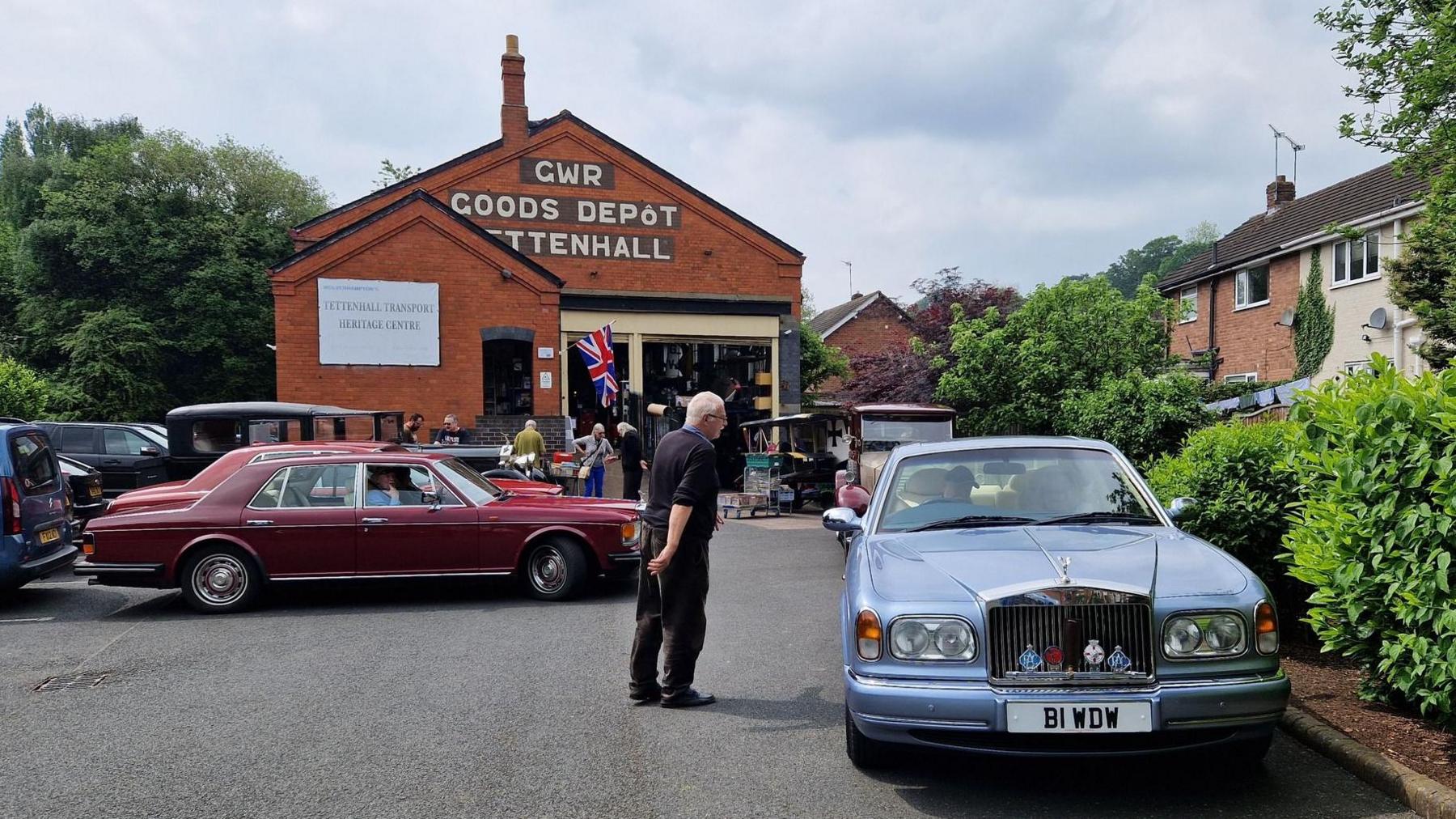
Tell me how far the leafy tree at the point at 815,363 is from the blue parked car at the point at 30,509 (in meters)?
37.1

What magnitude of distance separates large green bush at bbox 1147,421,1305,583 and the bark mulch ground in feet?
→ 2.52

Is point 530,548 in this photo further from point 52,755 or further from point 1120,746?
point 1120,746

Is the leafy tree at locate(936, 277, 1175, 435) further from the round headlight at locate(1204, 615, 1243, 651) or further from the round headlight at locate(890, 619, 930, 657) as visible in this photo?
the round headlight at locate(890, 619, 930, 657)

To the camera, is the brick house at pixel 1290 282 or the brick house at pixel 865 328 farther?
the brick house at pixel 865 328

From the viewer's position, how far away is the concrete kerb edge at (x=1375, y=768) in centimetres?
402

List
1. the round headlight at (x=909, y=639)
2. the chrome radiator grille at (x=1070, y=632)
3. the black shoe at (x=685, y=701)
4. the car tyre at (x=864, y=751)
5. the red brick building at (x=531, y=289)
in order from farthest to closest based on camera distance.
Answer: the red brick building at (x=531, y=289), the black shoe at (x=685, y=701), the car tyre at (x=864, y=751), the round headlight at (x=909, y=639), the chrome radiator grille at (x=1070, y=632)

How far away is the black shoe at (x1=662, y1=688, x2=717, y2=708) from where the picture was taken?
585 cm

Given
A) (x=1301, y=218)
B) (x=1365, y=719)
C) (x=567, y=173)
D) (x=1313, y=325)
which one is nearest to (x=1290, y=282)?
(x=1313, y=325)

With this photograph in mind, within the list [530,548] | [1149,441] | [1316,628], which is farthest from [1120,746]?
[1149,441]

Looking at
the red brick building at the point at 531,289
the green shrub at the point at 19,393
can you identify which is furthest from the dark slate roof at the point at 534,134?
the green shrub at the point at 19,393

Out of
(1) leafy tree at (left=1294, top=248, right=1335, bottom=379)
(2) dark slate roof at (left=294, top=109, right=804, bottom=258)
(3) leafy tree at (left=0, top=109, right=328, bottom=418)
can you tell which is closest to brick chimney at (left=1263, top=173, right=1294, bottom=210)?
(1) leafy tree at (left=1294, top=248, right=1335, bottom=379)

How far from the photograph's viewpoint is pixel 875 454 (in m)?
16.0

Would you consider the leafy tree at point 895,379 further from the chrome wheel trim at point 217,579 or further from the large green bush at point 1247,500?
the chrome wheel trim at point 217,579

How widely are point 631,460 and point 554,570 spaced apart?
7924 millimetres
